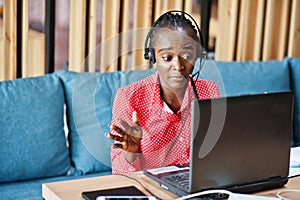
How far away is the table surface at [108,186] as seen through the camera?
154cm

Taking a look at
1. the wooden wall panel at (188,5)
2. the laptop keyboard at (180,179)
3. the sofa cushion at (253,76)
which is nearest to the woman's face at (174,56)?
the laptop keyboard at (180,179)

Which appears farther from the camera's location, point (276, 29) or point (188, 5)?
point (276, 29)

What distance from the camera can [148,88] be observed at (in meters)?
1.82

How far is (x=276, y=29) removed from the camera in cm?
374

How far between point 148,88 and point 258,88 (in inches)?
58.0

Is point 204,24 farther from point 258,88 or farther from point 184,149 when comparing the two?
point 184,149

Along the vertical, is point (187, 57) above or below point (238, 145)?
above

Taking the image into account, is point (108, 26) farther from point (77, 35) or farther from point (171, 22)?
point (171, 22)

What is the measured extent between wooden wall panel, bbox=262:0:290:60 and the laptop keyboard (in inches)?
85.3

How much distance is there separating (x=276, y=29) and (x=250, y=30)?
22cm

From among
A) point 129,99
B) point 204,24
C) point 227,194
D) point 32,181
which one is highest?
point 204,24

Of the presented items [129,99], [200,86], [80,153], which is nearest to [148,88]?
[129,99]

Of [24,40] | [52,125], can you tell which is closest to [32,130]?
[52,125]

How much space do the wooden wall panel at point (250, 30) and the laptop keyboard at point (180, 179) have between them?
2.03 metres
